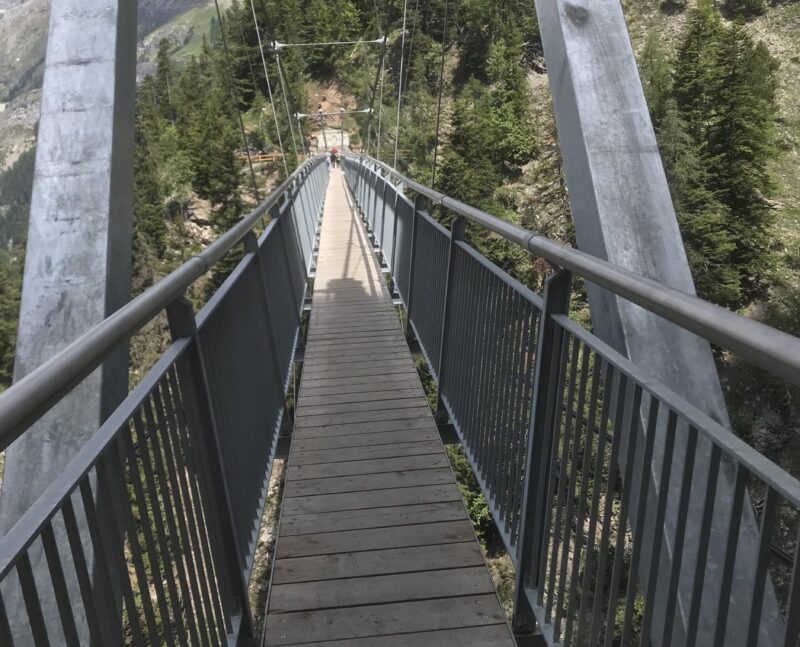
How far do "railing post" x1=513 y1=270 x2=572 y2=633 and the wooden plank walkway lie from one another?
0.22m

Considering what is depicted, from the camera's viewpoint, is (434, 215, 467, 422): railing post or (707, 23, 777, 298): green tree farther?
(707, 23, 777, 298): green tree

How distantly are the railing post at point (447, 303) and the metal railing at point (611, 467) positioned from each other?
33 mm

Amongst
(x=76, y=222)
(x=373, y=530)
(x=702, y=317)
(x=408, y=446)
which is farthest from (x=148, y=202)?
(x=702, y=317)

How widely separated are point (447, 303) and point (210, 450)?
190cm

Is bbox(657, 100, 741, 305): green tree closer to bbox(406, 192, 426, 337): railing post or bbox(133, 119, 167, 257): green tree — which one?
bbox(406, 192, 426, 337): railing post

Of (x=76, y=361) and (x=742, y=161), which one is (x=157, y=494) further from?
(x=742, y=161)

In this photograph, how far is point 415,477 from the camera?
10.5 ft

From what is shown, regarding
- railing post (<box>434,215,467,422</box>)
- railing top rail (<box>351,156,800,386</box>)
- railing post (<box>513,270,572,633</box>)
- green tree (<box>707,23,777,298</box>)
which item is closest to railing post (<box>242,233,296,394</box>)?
railing post (<box>434,215,467,422</box>)

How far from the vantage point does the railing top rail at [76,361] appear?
88 centimetres

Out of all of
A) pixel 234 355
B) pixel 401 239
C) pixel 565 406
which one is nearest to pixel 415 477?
pixel 234 355

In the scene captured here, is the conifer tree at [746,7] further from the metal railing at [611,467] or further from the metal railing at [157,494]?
the metal railing at [157,494]

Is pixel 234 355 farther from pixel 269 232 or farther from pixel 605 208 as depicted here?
pixel 269 232

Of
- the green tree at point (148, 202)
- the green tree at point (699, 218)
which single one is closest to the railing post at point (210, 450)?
Answer: the green tree at point (699, 218)

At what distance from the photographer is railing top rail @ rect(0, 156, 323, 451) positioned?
34.8 inches
